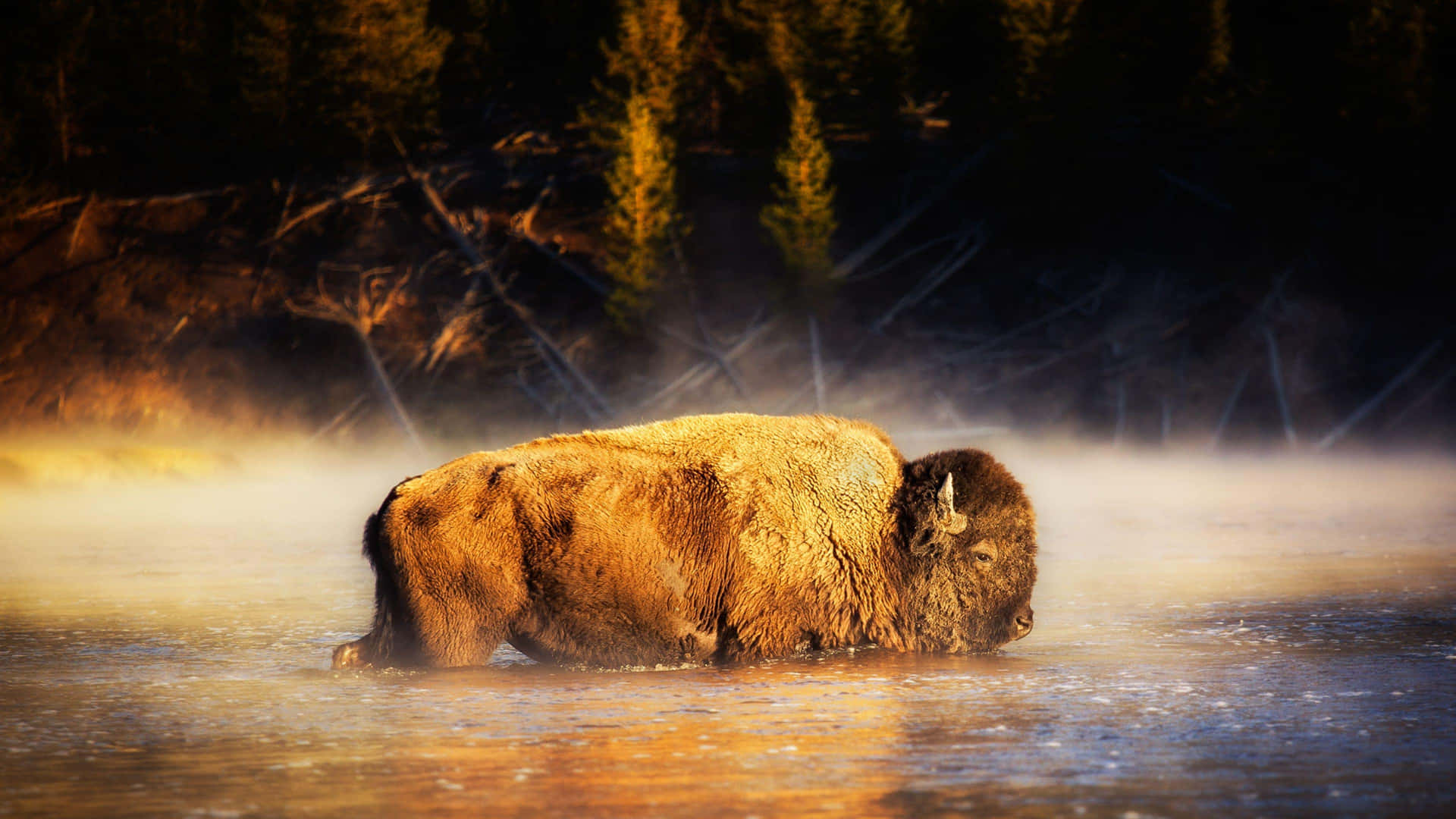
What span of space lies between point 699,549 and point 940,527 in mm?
1258

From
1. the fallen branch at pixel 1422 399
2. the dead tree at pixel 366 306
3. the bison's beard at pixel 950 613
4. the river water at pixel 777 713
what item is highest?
the dead tree at pixel 366 306

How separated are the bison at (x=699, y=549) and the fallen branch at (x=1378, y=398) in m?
24.7

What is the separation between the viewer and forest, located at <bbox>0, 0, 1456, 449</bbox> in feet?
106

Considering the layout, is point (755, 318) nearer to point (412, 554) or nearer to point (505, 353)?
point (505, 353)

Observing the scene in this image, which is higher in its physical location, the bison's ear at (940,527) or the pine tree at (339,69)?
the pine tree at (339,69)

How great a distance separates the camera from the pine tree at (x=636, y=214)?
32.2 meters

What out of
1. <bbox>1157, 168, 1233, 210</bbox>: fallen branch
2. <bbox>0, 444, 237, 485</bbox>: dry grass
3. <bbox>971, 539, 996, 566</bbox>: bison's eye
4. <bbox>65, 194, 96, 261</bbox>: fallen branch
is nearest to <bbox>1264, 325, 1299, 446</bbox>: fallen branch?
<bbox>1157, 168, 1233, 210</bbox>: fallen branch

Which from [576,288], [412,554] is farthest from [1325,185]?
[412,554]

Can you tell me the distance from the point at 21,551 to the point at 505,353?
18931mm

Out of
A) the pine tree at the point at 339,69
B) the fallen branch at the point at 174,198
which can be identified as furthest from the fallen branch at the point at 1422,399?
the fallen branch at the point at 174,198

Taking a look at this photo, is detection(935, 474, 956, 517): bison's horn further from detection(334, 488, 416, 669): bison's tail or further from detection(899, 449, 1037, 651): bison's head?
detection(334, 488, 416, 669): bison's tail

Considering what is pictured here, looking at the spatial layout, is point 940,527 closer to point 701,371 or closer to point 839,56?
point 701,371

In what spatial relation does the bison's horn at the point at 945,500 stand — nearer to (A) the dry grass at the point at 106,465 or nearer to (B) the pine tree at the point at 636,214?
(A) the dry grass at the point at 106,465

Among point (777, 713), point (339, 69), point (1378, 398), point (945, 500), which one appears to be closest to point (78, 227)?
point (339, 69)
